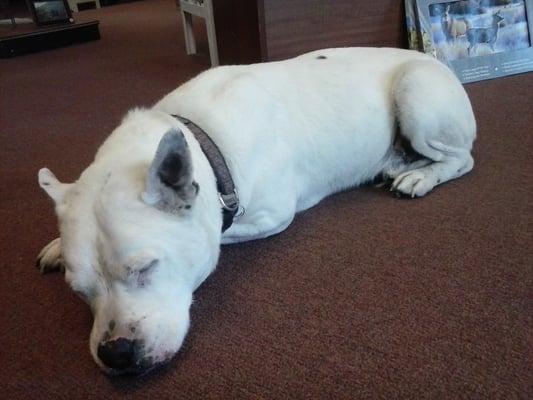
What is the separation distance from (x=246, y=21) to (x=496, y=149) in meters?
1.77

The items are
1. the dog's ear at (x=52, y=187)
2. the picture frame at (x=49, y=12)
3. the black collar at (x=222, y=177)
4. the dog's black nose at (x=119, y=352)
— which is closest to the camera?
the dog's black nose at (x=119, y=352)

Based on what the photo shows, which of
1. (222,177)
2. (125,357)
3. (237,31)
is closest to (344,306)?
(222,177)

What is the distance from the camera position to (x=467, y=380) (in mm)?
1150

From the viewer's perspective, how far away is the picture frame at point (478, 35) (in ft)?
10.5

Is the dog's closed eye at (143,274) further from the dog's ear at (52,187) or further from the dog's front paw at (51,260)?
the dog's front paw at (51,260)

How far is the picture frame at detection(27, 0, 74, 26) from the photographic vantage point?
5785mm

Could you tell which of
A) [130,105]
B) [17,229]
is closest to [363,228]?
[17,229]

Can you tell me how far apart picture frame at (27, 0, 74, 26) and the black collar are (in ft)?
17.7

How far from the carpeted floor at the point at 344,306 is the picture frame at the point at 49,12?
4321 mm

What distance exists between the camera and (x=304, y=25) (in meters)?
3.05

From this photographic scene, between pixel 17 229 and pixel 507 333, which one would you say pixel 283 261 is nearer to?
pixel 507 333

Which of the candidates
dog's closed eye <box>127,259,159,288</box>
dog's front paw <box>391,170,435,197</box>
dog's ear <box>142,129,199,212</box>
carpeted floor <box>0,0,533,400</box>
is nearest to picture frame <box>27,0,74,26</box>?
carpeted floor <box>0,0,533,400</box>

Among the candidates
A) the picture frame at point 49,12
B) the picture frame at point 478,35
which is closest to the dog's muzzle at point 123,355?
the picture frame at point 478,35

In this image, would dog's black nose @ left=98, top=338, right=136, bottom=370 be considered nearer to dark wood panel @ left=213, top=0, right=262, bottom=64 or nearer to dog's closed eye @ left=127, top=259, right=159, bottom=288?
dog's closed eye @ left=127, top=259, right=159, bottom=288
